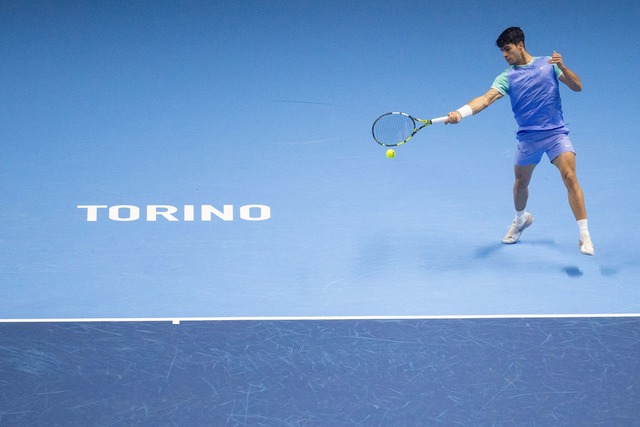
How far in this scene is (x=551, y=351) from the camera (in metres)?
8.16

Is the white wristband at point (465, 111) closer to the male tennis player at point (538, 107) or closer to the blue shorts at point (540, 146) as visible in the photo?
the male tennis player at point (538, 107)

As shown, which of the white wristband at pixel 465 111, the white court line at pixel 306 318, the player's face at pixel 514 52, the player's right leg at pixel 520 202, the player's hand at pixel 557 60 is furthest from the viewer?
the player's right leg at pixel 520 202

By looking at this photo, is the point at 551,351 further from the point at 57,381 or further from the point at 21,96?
the point at 21,96

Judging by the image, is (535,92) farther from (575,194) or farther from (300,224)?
(300,224)

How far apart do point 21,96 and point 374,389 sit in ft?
21.4

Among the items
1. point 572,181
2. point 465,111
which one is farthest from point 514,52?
point 572,181

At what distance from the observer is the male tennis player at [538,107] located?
9508 mm

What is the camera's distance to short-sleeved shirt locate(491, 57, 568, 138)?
9.57 m

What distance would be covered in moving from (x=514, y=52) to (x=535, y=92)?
367 mm

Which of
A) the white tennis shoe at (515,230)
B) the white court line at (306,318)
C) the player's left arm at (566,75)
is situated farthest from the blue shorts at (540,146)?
the white court line at (306,318)

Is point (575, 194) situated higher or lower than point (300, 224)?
higher

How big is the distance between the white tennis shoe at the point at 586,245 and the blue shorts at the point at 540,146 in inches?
27.2

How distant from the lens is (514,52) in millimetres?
9539

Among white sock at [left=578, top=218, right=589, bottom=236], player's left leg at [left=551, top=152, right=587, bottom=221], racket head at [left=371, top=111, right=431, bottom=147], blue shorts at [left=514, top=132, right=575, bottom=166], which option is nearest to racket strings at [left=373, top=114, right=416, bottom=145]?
racket head at [left=371, top=111, right=431, bottom=147]
